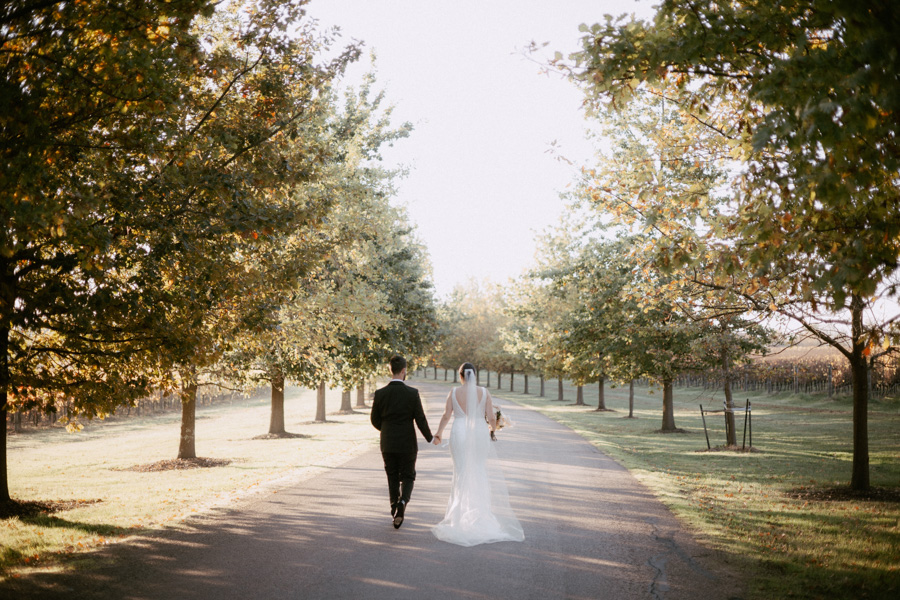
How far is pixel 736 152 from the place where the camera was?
711 centimetres

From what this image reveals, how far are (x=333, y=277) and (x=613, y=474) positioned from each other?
34.6 ft

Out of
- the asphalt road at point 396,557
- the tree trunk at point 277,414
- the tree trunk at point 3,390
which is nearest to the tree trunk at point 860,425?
the asphalt road at point 396,557

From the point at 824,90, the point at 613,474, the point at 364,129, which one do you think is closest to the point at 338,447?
the point at 613,474

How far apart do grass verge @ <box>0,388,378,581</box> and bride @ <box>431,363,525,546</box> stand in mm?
3793

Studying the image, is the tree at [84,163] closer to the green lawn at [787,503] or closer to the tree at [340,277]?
the tree at [340,277]

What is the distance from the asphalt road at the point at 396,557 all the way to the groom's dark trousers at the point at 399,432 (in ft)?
1.86

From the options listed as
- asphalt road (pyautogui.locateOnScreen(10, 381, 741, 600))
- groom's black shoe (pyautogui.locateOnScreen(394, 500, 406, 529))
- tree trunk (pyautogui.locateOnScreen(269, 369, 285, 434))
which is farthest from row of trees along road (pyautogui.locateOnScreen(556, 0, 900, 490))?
tree trunk (pyautogui.locateOnScreen(269, 369, 285, 434))

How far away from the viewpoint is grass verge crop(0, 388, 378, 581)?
327 inches

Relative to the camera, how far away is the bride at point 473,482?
7.65 meters

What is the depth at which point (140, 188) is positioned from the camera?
8367mm

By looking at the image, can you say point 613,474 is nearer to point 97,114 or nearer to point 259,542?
point 259,542

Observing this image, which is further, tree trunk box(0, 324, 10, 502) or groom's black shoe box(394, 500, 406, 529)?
tree trunk box(0, 324, 10, 502)

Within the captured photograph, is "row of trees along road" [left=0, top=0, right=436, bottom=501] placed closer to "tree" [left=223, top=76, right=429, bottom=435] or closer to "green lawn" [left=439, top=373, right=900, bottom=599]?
"tree" [left=223, top=76, right=429, bottom=435]

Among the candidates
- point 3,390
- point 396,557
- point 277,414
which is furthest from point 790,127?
point 277,414
